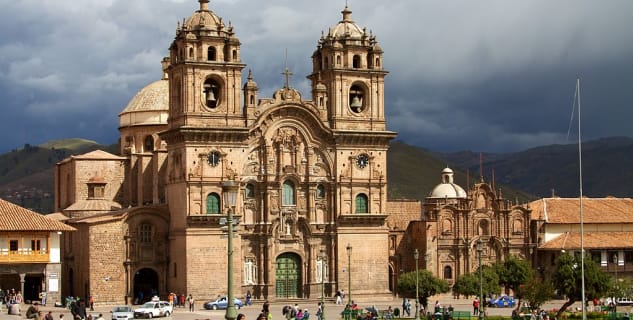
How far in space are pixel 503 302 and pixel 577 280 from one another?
14181 millimetres

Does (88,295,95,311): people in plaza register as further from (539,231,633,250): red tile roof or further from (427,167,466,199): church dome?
(539,231,633,250): red tile roof

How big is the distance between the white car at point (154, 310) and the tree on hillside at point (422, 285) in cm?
1652

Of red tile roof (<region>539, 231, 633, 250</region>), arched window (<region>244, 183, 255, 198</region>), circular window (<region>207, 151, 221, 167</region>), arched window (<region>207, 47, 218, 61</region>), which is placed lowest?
red tile roof (<region>539, 231, 633, 250</region>)

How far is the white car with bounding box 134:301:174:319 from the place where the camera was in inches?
2881

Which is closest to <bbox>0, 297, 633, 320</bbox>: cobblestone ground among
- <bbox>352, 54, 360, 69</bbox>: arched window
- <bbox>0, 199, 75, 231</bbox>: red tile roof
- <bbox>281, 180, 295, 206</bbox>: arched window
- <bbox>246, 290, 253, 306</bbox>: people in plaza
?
<bbox>246, 290, 253, 306</bbox>: people in plaza

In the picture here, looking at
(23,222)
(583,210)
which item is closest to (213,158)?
(23,222)

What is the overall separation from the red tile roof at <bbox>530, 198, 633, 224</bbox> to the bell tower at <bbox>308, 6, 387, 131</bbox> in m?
16.4

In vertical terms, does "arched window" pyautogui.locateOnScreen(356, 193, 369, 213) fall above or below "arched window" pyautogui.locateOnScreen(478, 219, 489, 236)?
above

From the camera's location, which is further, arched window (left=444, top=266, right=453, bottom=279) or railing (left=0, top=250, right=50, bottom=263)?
arched window (left=444, top=266, right=453, bottom=279)

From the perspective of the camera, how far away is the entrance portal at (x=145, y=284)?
87062 mm

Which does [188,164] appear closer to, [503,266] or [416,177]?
[503,266]

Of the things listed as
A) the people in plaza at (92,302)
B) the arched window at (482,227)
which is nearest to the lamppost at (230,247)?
the people in plaza at (92,302)

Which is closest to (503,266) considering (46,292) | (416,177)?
(46,292)

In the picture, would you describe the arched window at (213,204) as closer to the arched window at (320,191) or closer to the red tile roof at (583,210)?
the arched window at (320,191)
